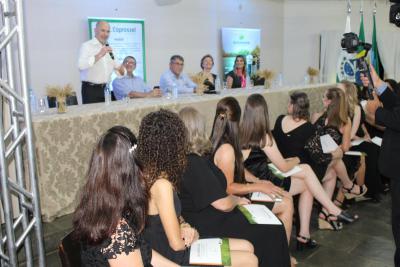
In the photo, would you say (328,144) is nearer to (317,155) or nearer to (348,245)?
(317,155)

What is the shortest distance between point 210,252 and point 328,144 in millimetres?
1861

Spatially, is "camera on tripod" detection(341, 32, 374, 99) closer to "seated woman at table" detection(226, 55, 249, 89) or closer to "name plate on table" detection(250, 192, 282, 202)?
"name plate on table" detection(250, 192, 282, 202)

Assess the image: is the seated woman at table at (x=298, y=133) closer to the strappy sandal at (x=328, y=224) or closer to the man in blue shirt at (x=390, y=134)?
the strappy sandal at (x=328, y=224)

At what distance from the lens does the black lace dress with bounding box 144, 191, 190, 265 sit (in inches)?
72.0

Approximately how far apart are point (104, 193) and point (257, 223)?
104 centimetres

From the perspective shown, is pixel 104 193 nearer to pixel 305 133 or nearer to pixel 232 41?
pixel 305 133

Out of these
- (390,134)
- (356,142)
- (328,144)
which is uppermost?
(390,134)

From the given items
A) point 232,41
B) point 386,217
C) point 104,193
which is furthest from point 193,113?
point 232,41

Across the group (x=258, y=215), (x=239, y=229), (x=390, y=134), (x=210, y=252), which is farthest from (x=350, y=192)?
(x=210, y=252)

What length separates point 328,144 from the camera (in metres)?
3.38

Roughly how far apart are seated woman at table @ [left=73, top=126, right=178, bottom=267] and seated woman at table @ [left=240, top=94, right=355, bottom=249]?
4.63 ft

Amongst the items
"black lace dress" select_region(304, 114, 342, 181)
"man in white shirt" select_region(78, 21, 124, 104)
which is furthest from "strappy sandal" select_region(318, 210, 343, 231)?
"man in white shirt" select_region(78, 21, 124, 104)

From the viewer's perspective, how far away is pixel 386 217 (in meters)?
3.55

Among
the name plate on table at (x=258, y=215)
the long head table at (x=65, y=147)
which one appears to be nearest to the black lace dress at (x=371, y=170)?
the name plate on table at (x=258, y=215)
